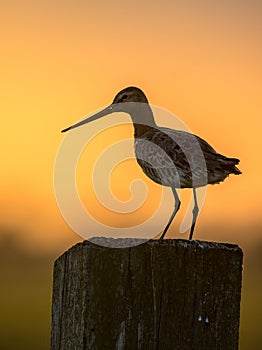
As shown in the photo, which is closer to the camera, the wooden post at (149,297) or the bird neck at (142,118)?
the wooden post at (149,297)

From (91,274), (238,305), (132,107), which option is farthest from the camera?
(132,107)

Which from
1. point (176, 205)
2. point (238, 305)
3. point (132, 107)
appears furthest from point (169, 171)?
point (238, 305)

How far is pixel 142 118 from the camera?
909cm

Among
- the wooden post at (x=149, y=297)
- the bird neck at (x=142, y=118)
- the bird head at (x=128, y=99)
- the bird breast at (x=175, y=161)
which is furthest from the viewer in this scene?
the bird head at (x=128, y=99)

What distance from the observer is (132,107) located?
929 cm

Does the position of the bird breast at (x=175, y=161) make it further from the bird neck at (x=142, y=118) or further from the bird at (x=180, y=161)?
the bird neck at (x=142, y=118)

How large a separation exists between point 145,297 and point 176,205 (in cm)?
399

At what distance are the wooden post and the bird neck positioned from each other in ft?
16.5

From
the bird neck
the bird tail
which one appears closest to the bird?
the bird tail

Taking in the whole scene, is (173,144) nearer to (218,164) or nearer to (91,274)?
(218,164)

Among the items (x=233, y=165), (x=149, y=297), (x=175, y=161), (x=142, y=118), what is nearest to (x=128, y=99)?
(x=142, y=118)

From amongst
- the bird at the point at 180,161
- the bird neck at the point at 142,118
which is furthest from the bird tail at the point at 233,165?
the bird neck at the point at 142,118

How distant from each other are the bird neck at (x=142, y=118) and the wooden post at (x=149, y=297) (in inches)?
198

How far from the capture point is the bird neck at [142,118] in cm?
893
